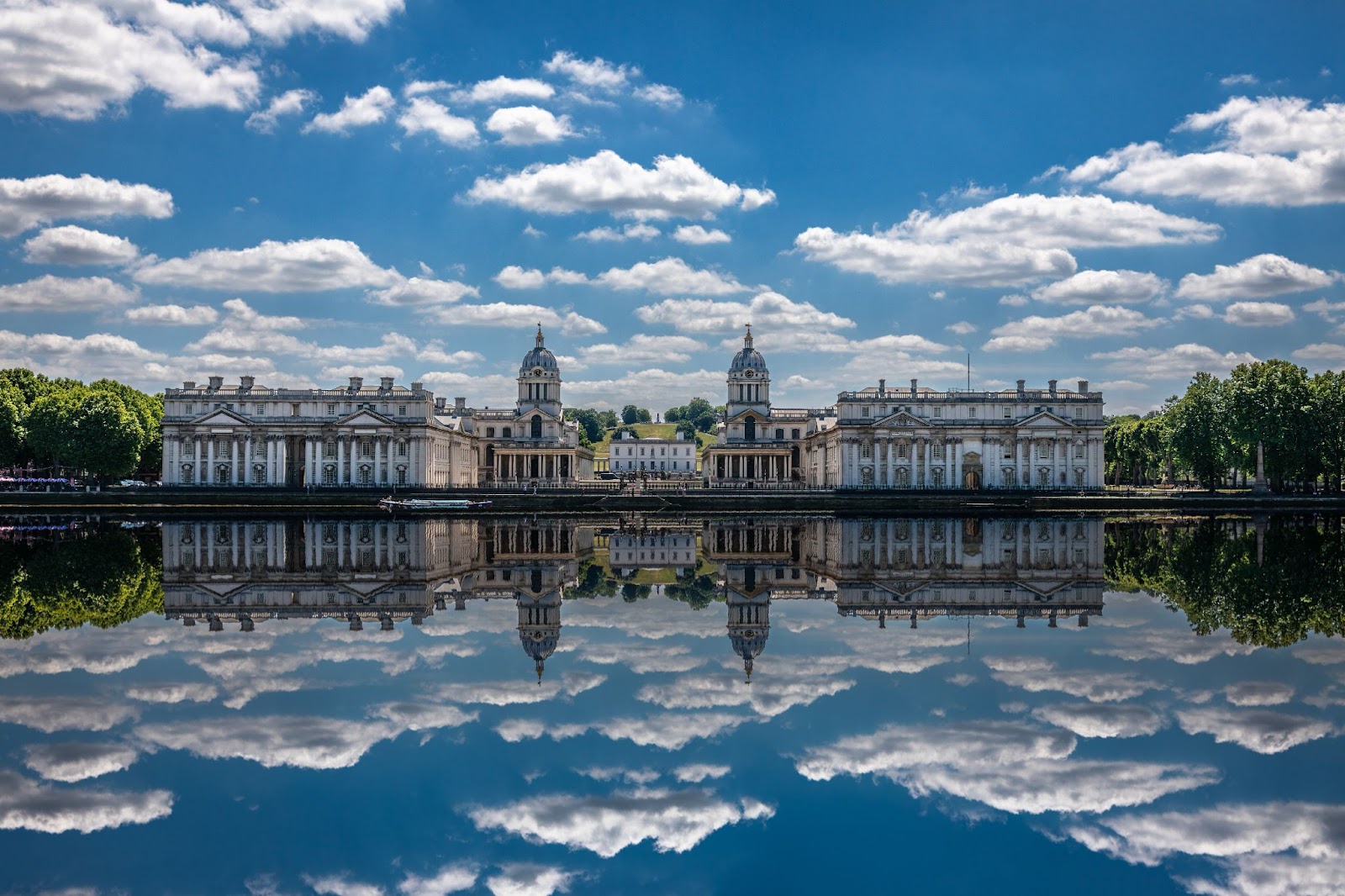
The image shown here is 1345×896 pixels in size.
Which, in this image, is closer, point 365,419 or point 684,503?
point 684,503

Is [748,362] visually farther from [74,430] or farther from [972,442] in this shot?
[74,430]

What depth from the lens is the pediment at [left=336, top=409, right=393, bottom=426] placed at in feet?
334

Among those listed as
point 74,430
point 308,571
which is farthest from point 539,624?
point 74,430

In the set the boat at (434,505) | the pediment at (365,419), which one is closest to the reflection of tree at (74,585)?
the boat at (434,505)

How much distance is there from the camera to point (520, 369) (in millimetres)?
126375

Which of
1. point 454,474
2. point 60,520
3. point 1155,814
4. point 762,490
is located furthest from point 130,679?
point 454,474

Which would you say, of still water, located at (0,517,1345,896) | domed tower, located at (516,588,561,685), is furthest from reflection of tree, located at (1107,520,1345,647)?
domed tower, located at (516,588,561,685)

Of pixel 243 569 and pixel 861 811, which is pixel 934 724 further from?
pixel 243 569

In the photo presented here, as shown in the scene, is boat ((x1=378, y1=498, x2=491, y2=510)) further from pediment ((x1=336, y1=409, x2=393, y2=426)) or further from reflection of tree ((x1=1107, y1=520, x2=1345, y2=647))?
reflection of tree ((x1=1107, y1=520, x2=1345, y2=647))

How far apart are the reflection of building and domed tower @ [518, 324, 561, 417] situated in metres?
63.8

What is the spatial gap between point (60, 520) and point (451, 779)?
218ft

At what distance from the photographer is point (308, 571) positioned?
3719cm

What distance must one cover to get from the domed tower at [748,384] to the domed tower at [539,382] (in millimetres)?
20046

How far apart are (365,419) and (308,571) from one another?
6730 cm
